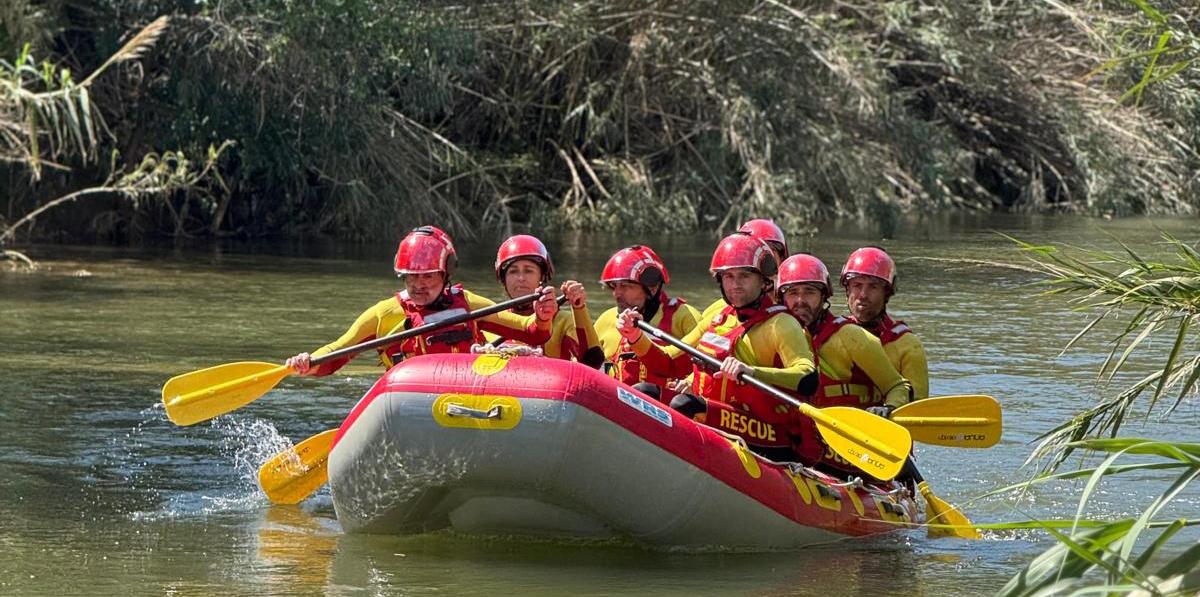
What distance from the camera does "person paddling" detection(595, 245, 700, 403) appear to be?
7859 mm

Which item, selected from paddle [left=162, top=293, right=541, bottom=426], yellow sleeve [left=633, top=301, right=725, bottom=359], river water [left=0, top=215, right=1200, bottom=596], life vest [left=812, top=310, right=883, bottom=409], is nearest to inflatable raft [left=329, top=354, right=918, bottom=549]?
river water [left=0, top=215, right=1200, bottom=596]

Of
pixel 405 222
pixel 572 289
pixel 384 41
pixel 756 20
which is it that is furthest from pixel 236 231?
pixel 572 289

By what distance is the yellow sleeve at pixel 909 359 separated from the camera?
7855 mm

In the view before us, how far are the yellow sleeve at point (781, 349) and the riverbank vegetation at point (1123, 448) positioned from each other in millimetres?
1502

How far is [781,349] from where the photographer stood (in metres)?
7.13

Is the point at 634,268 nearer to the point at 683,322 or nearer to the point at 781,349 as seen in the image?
the point at 683,322

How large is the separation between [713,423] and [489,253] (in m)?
13.2

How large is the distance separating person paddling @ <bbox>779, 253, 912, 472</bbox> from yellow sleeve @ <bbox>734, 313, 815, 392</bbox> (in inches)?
10.8

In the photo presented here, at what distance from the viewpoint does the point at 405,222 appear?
68.2 ft

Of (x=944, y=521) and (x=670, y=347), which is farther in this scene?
(x=670, y=347)

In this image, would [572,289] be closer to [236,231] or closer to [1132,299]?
[1132,299]

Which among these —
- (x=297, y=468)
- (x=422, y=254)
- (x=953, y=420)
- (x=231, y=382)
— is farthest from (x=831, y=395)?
(x=231, y=382)

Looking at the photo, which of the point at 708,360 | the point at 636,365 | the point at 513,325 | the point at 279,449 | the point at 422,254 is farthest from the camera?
the point at 279,449

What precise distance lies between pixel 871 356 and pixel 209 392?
8.98ft
